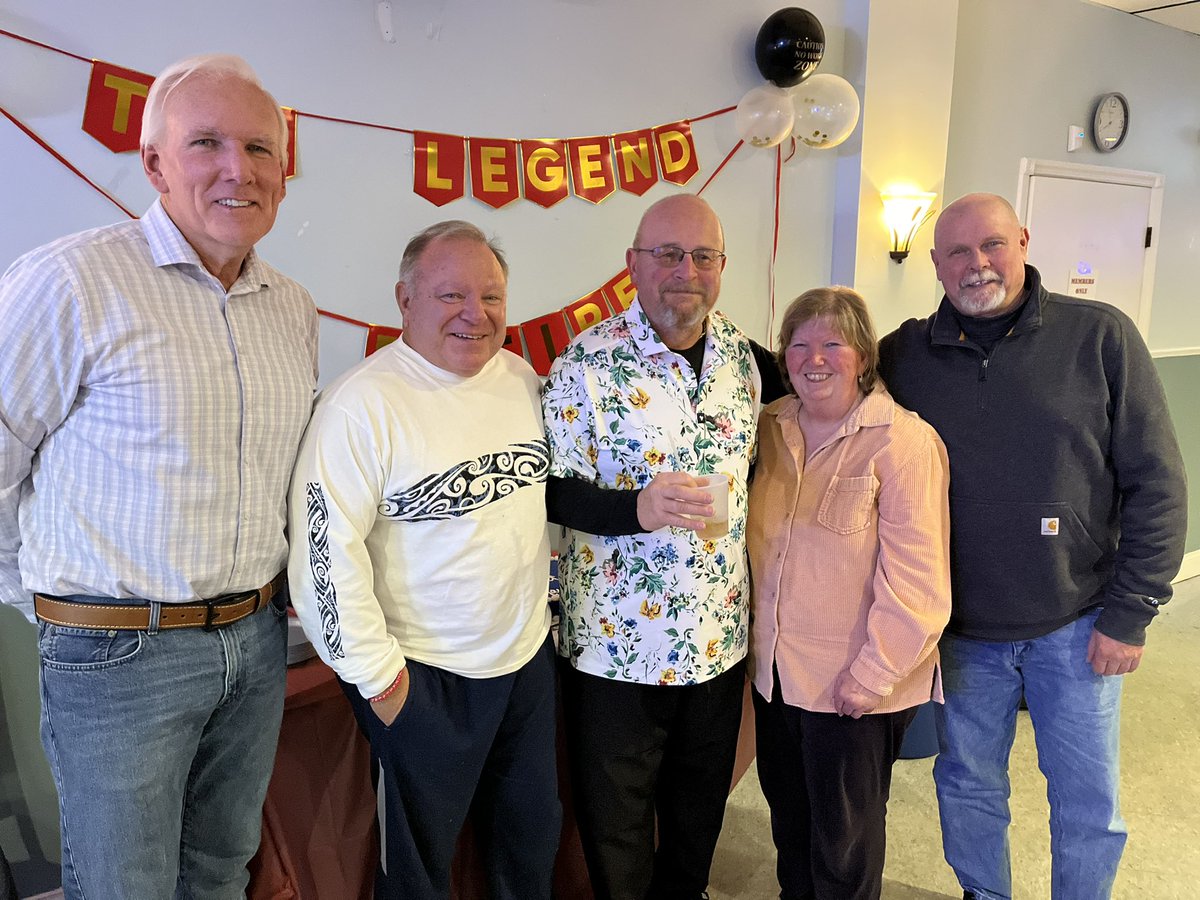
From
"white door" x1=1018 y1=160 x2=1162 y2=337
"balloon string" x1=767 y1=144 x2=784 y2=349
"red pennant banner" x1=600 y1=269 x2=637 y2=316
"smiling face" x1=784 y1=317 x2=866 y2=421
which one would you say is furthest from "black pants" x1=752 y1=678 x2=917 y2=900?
"white door" x1=1018 y1=160 x2=1162 y2=337

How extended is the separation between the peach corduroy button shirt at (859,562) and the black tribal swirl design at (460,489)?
1.92ft

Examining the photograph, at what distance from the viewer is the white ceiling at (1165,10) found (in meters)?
3.58

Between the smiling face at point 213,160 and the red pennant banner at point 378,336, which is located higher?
the smiling face at point 213,160

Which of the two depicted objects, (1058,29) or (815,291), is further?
(1058,29)

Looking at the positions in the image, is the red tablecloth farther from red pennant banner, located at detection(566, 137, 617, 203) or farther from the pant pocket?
red pennant banner, located at detection(566, 137, 617, 203)

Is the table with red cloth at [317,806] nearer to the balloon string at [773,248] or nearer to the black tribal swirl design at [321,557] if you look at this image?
the black tribal swirl design at [321,557]

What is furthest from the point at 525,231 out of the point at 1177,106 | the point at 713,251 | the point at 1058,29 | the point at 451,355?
the point at 1177,106

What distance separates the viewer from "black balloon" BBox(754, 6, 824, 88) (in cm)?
266

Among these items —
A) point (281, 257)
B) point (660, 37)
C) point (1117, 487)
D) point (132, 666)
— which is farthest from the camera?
point (660, 37)

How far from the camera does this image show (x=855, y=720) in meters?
1.58

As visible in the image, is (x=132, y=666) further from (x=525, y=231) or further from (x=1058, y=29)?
(x=1058, y=29)

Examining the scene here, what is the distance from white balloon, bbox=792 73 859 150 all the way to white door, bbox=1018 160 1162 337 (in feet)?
4.61

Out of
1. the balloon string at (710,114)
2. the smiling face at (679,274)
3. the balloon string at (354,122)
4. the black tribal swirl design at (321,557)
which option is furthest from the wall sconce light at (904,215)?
the black tribal swirl design at (321,557)

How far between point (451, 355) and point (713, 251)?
0.61 metres
